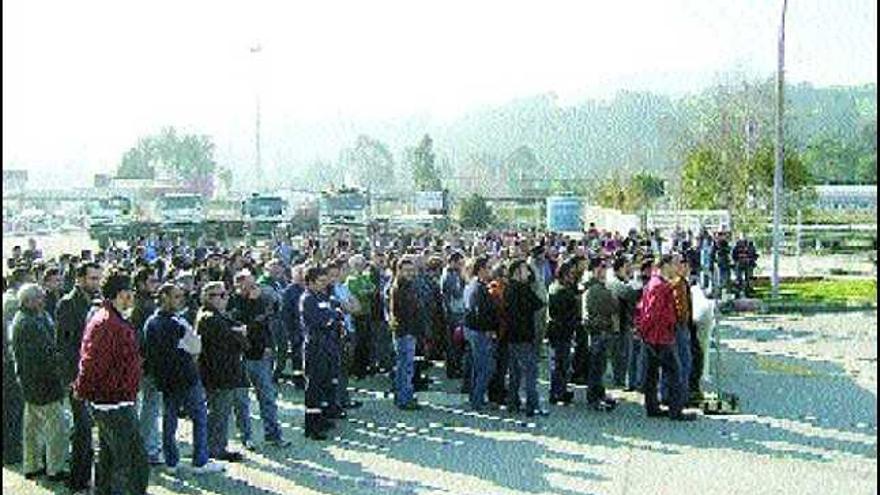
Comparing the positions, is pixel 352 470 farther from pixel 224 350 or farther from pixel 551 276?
pixel 551 276

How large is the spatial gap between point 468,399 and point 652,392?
Result: 2168mm

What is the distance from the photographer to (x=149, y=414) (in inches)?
408

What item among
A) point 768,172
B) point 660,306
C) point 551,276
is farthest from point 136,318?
point 768,172

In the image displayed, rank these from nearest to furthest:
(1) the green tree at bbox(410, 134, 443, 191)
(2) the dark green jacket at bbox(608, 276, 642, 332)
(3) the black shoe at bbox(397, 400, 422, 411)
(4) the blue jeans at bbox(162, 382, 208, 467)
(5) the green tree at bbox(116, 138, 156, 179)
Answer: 1. (4) the blue jeans at bbox(162, 382, 208, 467)
2. (3) the black shoe at bbox(397, 400, 422, 411)
3. (2) the dark green jacket at bbox(608, 276, 642, 332)
4. (1) the green tree at bbox(410, 134, 443, 191)
5. (5) the green tree at bbox(116, 138, 156, 179)

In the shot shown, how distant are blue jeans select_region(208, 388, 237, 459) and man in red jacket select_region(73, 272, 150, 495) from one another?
5.87 ft

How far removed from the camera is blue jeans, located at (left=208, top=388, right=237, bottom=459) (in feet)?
33.0

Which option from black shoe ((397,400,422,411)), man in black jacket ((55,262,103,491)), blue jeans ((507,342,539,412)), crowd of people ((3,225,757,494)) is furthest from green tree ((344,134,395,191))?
man in black jacket ((55,262,103,491))

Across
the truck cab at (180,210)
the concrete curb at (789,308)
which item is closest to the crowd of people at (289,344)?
the concrete curb at (789,308)

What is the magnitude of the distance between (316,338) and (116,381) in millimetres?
3257

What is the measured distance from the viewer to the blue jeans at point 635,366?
13.6 m

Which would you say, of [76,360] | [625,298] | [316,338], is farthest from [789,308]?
[76,360]

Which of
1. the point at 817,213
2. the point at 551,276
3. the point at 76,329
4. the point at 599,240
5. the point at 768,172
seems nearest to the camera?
the point at 76,329

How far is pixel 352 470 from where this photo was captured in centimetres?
1006

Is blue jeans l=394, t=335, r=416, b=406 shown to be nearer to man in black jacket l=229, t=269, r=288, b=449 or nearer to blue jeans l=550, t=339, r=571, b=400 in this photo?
blue jeans l=550, t=339, r=571, b=400
